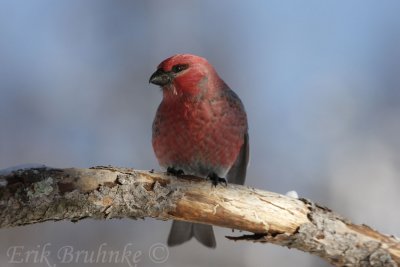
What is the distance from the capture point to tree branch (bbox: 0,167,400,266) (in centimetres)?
292

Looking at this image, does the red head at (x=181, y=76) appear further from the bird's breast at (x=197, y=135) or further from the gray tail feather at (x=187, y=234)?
the gray tail feather at (x=187, y=234)

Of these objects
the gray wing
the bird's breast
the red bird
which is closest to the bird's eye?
the red bird

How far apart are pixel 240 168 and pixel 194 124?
754 mm

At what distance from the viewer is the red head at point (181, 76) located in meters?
4.00

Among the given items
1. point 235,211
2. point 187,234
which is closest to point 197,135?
point 187,234

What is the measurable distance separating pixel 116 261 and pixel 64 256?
46 cm

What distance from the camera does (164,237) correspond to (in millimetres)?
5680

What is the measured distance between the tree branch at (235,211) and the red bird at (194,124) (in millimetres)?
733

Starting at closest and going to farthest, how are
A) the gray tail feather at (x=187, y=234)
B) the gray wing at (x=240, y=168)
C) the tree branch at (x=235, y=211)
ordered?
the tree branch at (x=235, y=211), the gray tail feather at (x=187, y=234), the gray wing at (x=240, y=168)

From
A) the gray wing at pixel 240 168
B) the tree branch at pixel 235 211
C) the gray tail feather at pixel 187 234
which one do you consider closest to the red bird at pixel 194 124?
the gray tail feather at pixel 187 234

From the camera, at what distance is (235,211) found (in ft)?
10.4

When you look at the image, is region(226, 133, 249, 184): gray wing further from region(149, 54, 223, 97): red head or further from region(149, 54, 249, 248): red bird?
region(149, 54, 223, 97): red head

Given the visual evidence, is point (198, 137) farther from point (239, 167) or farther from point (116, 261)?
point (116, 261)

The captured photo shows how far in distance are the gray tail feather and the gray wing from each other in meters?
0.58
